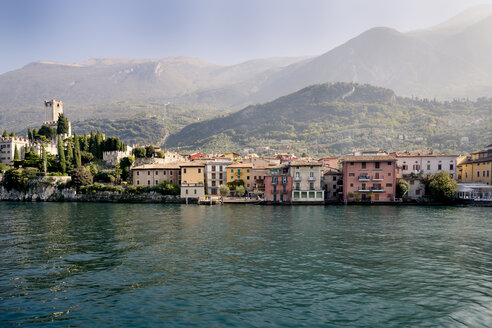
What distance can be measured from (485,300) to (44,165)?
85086mm

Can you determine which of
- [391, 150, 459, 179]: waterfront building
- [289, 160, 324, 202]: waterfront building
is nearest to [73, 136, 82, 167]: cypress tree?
[289, 160, 324, 202]: waterfront building

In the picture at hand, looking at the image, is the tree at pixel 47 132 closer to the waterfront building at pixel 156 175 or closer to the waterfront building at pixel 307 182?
the waterfront building at pixel 156 175

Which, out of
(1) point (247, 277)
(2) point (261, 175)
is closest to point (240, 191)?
(2) point (261, 175)

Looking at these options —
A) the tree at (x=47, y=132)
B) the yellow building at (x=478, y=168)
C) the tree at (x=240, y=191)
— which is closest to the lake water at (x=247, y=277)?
the tree at (x=240, y=191)

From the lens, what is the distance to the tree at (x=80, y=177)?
74.6 m

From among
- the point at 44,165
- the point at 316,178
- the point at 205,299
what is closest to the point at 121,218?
A: the point at 205,299

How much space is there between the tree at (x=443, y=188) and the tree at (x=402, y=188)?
410 centimetres

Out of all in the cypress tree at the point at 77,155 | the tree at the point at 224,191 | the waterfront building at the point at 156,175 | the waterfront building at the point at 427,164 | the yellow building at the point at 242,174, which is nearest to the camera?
the waterfront building at the point at 427,164

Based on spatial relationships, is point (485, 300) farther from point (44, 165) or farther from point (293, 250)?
point (44, 165)

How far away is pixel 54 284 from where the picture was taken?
17359 millimetres

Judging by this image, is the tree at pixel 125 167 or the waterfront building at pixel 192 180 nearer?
the waterfront building at pixel 192 180

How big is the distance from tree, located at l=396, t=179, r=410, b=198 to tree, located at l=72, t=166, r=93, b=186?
212 ft

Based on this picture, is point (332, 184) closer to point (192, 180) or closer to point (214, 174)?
point (214, 174)

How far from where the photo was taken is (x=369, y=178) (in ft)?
210
